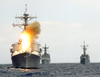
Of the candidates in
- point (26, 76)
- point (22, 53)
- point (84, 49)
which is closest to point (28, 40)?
point (22, 53)

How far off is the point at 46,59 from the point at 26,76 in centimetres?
6762

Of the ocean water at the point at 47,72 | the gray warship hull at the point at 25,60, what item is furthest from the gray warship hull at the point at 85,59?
the gray warship hull at the point at 25,60

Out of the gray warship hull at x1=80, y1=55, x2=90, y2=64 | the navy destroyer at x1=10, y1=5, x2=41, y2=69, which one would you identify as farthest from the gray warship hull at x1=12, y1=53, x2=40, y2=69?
the gray warship hull at x1=80, y1=55, x2=90, y2=64

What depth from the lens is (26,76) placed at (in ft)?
88.3

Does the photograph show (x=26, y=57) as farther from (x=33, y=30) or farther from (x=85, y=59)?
(x=85, y=59)

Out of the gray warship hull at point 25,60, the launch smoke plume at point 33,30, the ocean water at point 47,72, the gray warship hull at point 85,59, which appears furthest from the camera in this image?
the gray warship hull at point 85,59

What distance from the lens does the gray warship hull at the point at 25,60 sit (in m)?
38.0

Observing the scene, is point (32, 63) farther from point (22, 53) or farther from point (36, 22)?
point (36, 22)

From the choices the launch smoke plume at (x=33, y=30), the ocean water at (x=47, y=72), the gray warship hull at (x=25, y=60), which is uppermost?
the launch smoke plume at (x=33, y=30)

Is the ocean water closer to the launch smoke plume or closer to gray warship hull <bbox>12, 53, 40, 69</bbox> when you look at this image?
gray warship hull <bbox>12, 53, 40, 69</bbox>

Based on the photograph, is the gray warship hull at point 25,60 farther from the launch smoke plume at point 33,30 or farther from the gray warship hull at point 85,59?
the gray warship hull at point 85,59

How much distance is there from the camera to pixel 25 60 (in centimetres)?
3797

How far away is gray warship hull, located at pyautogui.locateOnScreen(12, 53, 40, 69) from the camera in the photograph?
38.0 meters

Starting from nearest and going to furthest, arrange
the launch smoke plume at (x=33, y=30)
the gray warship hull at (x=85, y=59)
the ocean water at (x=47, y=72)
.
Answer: the ocean water at (x=47, y=72) → the launch smoke plume at (x=33, y=30) → the gray warship hull at (x=85, y=59)
